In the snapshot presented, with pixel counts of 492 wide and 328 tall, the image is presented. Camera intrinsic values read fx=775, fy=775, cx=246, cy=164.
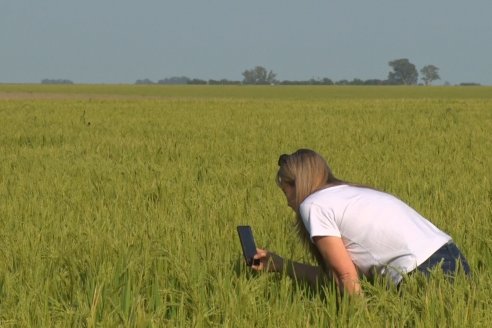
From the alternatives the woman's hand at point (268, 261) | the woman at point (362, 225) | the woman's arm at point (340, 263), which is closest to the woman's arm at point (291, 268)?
the woman's hand at point (268, 261)

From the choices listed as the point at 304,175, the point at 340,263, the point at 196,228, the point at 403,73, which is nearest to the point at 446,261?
the point at 340,263

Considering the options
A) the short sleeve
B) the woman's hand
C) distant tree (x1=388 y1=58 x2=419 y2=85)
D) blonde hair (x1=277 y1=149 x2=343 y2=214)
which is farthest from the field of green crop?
distant tree (x1=388 y1=58 x2=419 y2=85)

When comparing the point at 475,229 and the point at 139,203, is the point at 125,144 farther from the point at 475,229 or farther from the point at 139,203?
the point at 475,229

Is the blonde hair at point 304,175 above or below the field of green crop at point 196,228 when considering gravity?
above

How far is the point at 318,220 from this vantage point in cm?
291

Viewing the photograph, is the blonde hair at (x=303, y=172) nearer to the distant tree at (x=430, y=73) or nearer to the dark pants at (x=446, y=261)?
the dark pants at (x=446, y=261)

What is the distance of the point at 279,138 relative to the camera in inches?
478

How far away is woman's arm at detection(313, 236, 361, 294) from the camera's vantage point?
2822mm

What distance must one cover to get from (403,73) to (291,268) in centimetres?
16689

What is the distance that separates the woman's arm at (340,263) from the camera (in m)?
2.82

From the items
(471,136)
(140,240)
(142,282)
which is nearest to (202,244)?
(140,240)

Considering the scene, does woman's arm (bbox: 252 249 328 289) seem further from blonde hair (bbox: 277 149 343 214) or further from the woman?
blonde hair (bbox: 277 149 343 214)

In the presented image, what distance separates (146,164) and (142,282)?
17.7 ft

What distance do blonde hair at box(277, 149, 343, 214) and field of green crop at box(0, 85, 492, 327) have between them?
15.3 inches
